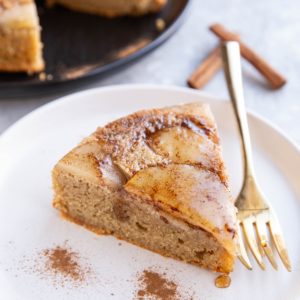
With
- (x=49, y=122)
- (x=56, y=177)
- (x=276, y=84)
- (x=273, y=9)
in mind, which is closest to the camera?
(x=56, y=177)

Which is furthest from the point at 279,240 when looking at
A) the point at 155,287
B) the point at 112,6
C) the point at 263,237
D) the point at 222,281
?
the point at 112,6

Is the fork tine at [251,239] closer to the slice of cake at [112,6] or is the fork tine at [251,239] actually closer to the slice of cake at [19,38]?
the slice of cake at [19,38]

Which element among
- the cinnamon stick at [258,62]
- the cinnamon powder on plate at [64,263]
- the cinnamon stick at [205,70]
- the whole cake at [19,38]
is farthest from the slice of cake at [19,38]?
the cinnamon powder on plate at [64,263]

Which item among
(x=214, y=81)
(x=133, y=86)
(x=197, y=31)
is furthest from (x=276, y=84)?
(x=133, y=86)

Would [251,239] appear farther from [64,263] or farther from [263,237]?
[64,263]

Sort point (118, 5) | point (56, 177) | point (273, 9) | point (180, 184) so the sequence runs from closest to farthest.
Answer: point (180, 184) < point (56, 177) < point (118, 5) < point (273, 9)

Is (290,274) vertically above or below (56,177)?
above

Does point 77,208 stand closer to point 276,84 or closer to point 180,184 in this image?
point 180,184
